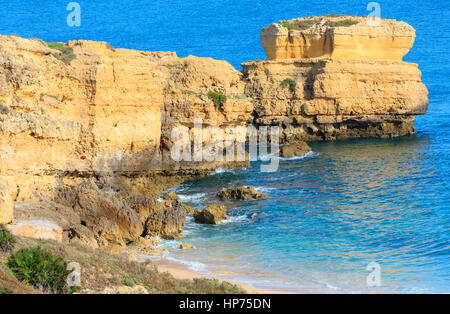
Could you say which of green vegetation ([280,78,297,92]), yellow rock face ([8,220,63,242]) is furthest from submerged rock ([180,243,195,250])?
green vegetation ([280,78,297,92])

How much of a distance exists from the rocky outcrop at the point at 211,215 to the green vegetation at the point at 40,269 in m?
11.3

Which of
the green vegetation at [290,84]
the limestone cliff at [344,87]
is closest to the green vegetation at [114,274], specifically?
the limestone cliff at [344,87]

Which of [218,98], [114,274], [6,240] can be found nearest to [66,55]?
[218,98]

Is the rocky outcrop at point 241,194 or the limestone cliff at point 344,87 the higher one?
the limestone cliff at point 344,87

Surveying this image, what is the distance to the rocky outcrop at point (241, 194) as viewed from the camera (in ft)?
92.9

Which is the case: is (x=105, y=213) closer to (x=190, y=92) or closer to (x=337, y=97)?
(x=190, y=92)

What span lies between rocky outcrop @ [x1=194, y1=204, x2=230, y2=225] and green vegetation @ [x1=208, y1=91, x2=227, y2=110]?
9693 millimetres

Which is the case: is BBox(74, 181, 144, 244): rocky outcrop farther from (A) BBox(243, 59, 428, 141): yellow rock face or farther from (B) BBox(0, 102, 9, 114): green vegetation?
(A) BBox(243, 59, 428, 141): yellow rock face

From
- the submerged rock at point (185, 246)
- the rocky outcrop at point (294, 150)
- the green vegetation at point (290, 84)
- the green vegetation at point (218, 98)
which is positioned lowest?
the submerged rock at point (185, 246)

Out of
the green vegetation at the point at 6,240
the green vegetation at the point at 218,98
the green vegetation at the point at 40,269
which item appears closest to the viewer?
the green vegetation at the point at 40,269

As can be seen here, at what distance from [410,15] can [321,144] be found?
65514 mm

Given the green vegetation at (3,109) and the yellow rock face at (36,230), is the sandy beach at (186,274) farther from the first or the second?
the green vegetation at (3,109)

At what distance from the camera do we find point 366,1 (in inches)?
4592
